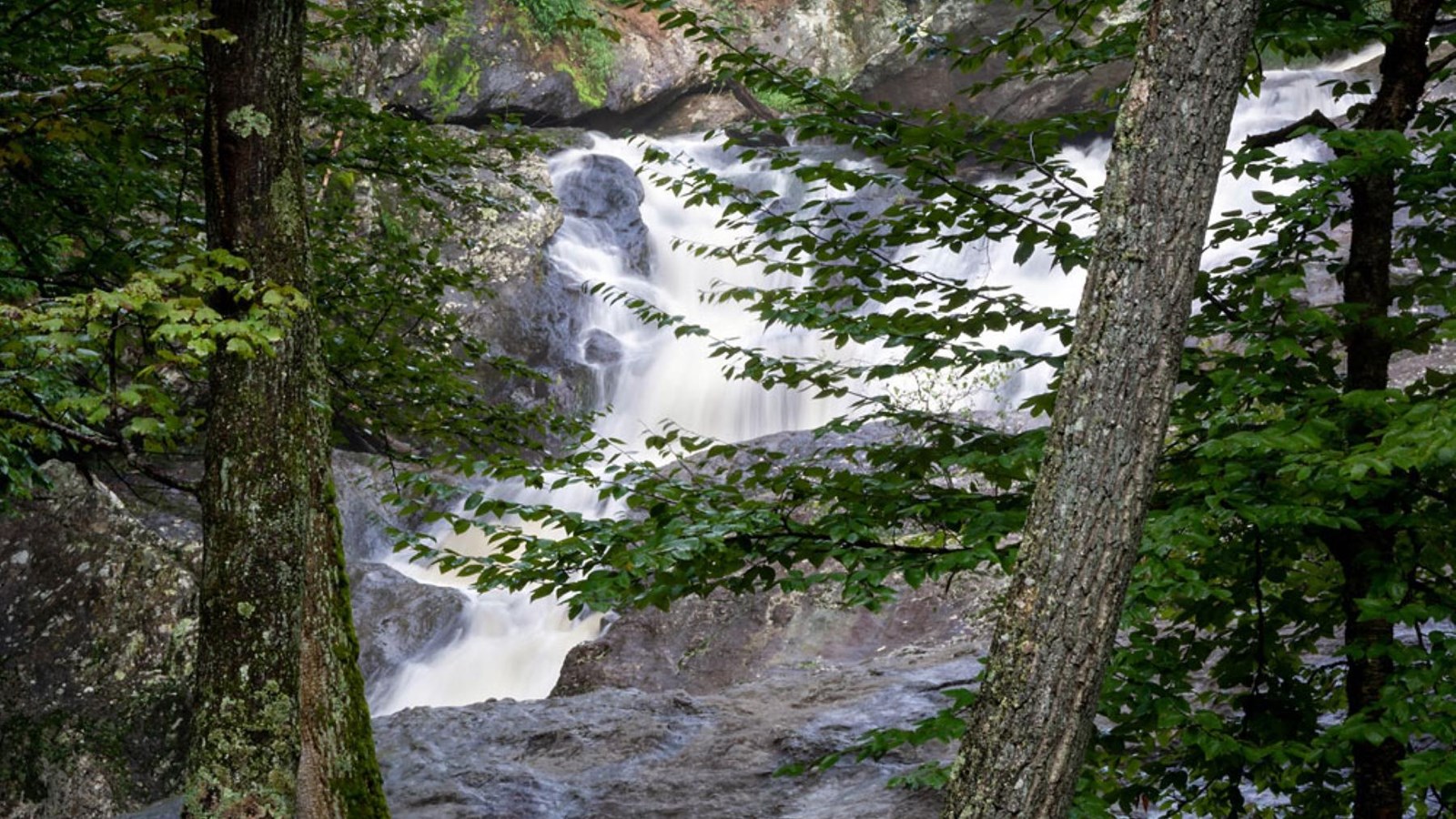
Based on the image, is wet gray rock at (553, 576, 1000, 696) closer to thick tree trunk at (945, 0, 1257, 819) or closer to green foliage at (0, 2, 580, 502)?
green foliage at (0, 2, 580, 502)

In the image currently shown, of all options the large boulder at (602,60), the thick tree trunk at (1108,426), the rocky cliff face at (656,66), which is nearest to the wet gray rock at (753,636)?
the thick tree trunk at (1108,426)

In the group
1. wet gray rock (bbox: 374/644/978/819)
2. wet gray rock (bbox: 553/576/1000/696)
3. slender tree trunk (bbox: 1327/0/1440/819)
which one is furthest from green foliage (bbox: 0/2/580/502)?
wet gray rock (bbox: 553/576/1000/696)

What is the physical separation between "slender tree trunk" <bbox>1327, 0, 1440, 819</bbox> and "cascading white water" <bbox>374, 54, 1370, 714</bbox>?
10.4 metres

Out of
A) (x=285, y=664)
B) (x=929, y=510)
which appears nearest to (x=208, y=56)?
(x=285, y=664)

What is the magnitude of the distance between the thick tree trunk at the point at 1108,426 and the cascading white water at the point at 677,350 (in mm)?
11198

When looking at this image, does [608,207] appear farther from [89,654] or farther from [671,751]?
[671,751]

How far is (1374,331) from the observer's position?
3.84 meters

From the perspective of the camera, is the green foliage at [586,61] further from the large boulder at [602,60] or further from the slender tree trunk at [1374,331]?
the slender tree trunk at [1374,331]

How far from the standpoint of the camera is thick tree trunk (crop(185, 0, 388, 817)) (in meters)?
3.87

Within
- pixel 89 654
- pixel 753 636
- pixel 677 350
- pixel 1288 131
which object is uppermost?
pixel 677 350

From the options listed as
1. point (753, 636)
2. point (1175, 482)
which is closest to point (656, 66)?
point (753, 636)

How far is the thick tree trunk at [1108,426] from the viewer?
8.60 ft

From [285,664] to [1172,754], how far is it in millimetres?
3285

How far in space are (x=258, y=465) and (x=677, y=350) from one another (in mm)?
17596
